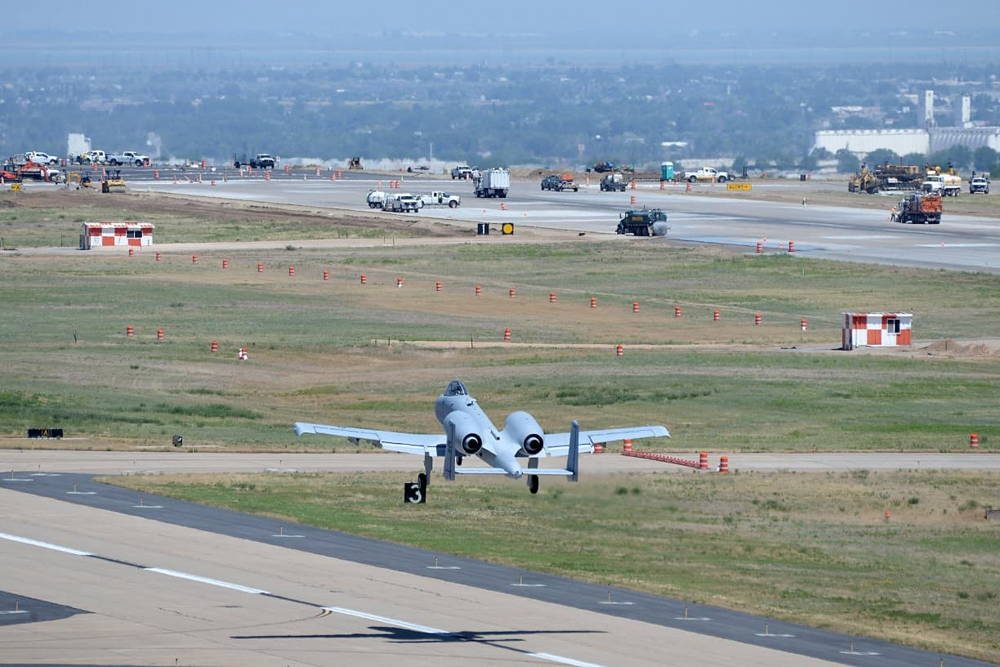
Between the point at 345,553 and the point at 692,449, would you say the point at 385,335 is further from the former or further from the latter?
the point at 345,553

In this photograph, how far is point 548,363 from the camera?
8256 centimetres

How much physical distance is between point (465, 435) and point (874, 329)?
49.3 meters

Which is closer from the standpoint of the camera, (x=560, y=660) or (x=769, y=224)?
(x=560, y=660)

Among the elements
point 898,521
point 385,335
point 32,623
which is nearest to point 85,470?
point 32,623

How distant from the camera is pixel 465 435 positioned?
43.6m

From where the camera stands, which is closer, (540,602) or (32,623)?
(32,623)

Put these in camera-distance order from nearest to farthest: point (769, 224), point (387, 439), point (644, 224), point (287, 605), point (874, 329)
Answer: point (287, 605) < point (387, 439) < point (874, 329) < point (644, 224) < point (769, 224)

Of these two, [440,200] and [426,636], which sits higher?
[440,200]

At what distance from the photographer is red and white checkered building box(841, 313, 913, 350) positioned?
8875cm

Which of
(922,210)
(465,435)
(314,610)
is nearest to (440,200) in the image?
(922,210)

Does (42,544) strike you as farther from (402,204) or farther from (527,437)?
(402,204)

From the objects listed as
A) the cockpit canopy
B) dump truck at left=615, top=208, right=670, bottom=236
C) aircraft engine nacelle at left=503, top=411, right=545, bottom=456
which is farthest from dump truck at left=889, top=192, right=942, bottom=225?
aircraft engine nacelle at left=503, top=411, right=545, bottom=456

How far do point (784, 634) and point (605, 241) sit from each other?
107m

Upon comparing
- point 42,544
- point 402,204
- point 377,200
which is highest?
point 377,200
